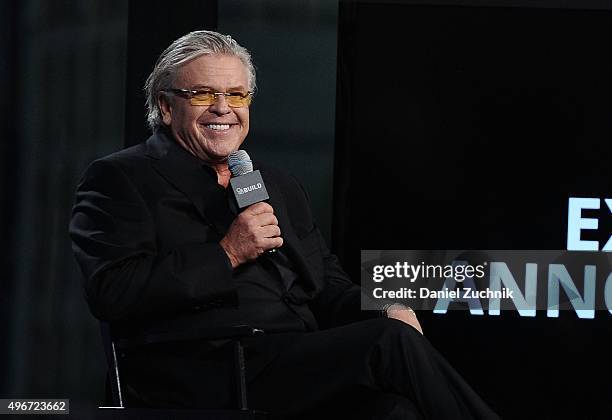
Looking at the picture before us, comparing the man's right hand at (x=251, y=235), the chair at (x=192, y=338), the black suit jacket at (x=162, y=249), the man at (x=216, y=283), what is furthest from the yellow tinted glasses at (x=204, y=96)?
the chair at (x=192, y=338)

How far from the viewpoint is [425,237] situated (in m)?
4.23

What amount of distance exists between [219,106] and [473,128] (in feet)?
4.85

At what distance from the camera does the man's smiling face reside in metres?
3.01

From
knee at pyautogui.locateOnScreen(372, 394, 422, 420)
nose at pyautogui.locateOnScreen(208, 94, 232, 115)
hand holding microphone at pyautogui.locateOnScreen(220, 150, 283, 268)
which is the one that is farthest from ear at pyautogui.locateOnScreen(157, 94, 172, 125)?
knee at pyautogui.locateOnScreen(372, 394, 422, 420)

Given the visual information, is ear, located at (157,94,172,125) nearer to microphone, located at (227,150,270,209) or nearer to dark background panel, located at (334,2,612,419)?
microphone, located at (227,150,270,209)

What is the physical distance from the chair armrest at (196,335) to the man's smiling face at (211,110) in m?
0.59

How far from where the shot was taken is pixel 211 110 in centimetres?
302

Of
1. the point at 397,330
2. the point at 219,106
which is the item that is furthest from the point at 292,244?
the point at 397,330

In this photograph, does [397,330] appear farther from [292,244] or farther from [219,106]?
[219,106]

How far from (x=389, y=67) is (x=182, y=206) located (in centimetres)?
152

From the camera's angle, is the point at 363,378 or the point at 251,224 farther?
the point at 251,224

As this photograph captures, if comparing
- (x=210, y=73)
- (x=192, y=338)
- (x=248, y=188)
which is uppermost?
(x=210, y=73)

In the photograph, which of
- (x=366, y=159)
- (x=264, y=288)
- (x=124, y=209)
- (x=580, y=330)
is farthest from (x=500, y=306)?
(x=124, y=209)

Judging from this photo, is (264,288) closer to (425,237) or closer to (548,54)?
(425,237)
